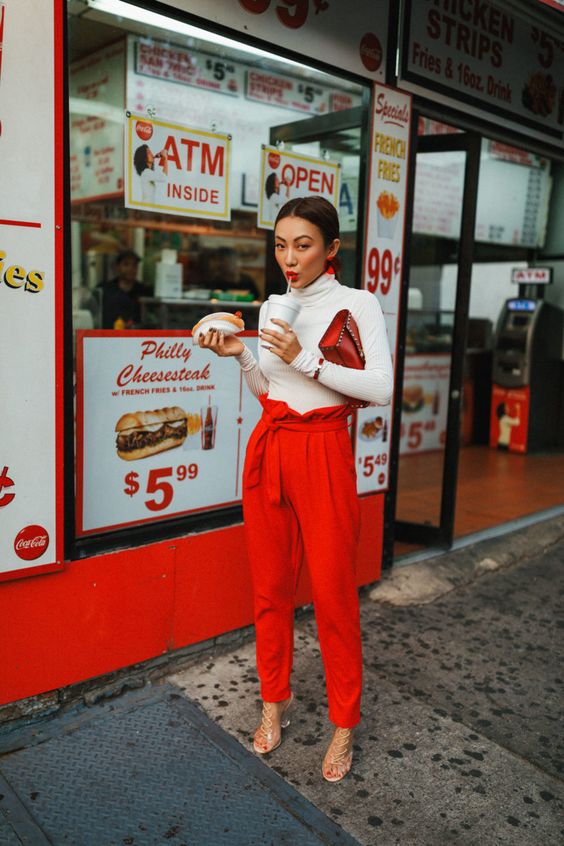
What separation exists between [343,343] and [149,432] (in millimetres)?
1176

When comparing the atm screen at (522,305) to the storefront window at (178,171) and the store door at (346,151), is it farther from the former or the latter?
the store door at (346,151)

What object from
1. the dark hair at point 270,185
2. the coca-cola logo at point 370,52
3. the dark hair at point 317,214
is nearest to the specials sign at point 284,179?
the dark hair at point 270,185

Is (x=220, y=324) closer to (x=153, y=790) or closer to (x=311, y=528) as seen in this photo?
(x=311, y=528)

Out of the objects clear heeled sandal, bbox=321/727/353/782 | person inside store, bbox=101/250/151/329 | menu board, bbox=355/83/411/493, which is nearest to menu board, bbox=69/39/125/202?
person inside store, bbox=101/250/151/329

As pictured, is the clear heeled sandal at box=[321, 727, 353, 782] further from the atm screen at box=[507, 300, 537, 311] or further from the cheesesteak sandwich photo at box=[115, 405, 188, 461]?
the atm screen at box=[507, 300, 537, 311]

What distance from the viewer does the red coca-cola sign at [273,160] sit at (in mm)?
3553

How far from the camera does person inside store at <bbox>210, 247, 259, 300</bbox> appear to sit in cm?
694

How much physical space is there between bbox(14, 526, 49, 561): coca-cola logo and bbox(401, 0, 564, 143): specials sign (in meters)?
2.94

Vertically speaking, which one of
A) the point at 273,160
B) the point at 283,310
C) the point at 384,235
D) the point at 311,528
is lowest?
the point at 311,528

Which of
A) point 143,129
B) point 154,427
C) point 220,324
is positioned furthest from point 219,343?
point 143,129

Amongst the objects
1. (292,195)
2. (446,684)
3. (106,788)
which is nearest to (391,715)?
(446,684)

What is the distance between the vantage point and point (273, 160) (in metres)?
3.55

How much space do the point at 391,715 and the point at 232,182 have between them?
2.49m

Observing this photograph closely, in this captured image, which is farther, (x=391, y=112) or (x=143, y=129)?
(x=391, y=112)
